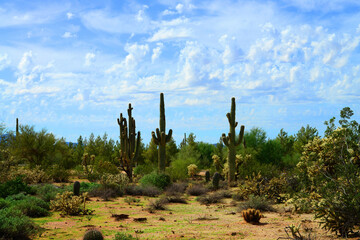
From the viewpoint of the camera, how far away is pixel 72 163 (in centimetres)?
3262

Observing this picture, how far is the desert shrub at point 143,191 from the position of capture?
16.9 meters

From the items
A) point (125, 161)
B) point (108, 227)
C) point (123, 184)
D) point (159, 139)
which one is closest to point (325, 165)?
point (108, 227)

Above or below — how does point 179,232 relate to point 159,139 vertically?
below

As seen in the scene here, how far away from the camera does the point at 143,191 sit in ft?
55.9

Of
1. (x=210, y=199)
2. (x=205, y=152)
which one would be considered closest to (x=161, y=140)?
(x=210, y=199)

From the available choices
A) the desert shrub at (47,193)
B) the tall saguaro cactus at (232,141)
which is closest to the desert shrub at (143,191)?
the desert shrub at (47,193)

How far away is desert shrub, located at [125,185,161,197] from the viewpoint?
1689 cm

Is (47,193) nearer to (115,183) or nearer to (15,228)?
(115,183)

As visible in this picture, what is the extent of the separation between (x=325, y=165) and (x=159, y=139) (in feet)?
41.8

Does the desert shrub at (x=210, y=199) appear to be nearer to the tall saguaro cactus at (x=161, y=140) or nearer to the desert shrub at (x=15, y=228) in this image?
Answer: the tall saguaro cactus at (x=161, y=140)

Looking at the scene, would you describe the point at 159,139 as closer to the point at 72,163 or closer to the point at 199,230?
the point at 199,230

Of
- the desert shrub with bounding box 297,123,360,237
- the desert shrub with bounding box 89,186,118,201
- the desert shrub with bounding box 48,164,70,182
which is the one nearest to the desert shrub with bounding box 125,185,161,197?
the desert shrub with bounding box 89,186,118,201

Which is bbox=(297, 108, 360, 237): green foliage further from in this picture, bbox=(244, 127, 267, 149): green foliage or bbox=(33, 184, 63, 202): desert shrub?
bbox=(244, 127, 267, 149): green foliage

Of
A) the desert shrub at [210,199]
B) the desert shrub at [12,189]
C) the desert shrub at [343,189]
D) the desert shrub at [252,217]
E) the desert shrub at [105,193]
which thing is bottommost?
the desert shrub at [210,199]
